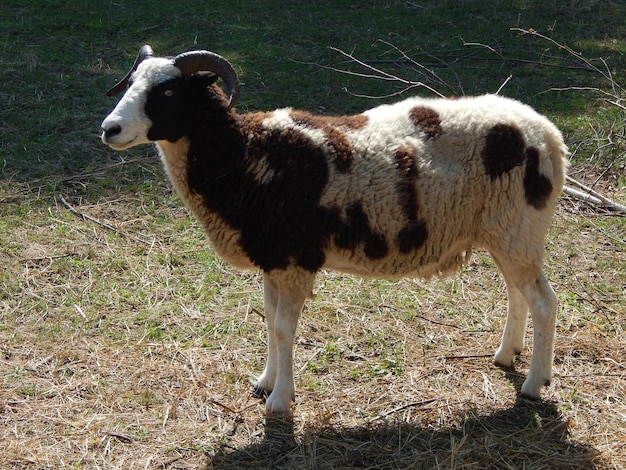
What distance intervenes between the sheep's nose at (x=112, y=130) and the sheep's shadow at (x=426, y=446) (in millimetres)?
1912

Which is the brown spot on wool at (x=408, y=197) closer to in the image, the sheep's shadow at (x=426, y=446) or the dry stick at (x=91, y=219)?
the sheep's shadow at (x=426, y=446)

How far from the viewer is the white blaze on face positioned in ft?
14.7

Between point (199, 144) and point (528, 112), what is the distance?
202cm

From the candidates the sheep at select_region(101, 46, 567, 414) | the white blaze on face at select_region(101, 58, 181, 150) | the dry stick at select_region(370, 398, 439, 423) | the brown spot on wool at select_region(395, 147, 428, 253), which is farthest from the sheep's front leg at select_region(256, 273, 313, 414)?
the white blaze on face at select_region(101, 58, 181, 150)

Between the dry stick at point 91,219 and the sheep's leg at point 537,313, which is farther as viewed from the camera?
the dry stick at point 91,219

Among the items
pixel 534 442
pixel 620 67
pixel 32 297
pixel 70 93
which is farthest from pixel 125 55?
pixel 534 442

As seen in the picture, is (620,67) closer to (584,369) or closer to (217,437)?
(584,369)

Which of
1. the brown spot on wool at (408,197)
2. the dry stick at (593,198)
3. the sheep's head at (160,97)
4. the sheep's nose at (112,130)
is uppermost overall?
the sheep's head at (160,97)

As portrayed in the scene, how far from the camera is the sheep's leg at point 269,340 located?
4926 mm

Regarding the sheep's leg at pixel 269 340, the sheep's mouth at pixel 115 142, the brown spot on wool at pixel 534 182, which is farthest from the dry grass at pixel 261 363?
the sheep's mouth at pixel 115 142

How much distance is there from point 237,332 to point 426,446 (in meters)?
1.80

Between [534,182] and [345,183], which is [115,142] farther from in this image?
[534,182]

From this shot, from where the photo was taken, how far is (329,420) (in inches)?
185

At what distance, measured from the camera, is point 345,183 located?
15.2 ft
